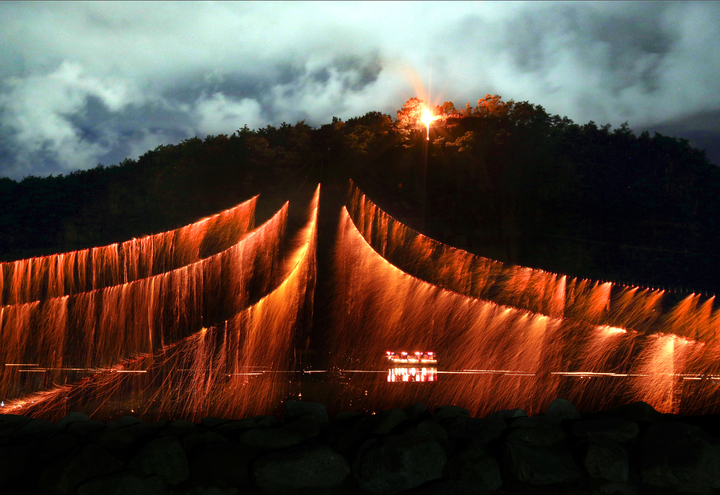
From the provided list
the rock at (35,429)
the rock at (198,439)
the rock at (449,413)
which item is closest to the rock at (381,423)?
the rock at (449,413)

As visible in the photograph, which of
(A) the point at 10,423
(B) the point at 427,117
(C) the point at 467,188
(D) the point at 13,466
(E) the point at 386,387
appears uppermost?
(B) the point at 427,117

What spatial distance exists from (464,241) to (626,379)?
3759 millimetres

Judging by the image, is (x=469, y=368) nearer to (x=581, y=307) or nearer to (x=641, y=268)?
(x=581, y=307)

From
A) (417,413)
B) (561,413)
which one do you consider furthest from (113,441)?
(561,413)

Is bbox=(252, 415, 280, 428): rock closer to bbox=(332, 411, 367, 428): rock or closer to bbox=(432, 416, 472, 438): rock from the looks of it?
bbox=(332, 411, 367, 428): rock

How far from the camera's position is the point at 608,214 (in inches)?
409

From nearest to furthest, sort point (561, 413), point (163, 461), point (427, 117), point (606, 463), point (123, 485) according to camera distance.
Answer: point (123, 485)
point (163, 461)
point (606, 463)
point (561, 413)
point (427, 117)

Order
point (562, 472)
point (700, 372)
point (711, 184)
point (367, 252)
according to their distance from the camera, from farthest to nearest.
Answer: point (711, 184) → point (367, 252) → point (700, 372) → point (562, 472)

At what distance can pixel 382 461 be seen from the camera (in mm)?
3400

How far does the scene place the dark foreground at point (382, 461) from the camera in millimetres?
3379

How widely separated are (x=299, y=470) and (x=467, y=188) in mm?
8854

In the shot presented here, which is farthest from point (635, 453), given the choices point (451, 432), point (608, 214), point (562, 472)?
point (608, 214)

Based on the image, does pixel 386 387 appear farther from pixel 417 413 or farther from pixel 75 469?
pixel 75 469

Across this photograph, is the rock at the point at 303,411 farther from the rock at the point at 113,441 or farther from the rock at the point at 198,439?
the rock at the point at 113,441
